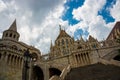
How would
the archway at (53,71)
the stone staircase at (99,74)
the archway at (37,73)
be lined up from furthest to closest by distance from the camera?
the archway at (37,73) < the archway at (53,71) < the stone staircase at (99,74)

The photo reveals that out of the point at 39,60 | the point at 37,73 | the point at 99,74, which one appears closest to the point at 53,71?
the point at 37,73

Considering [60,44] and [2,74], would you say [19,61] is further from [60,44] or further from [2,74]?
[60,44]

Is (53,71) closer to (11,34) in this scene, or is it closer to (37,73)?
(37,73)

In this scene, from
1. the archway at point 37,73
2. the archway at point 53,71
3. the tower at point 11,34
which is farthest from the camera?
the tower at point 11,34

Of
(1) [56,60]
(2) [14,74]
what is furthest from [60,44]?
(2) [14,74]

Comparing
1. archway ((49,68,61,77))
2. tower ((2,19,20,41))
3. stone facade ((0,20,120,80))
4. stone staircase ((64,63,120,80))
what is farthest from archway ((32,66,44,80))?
stone staircase ((64,63,120,80))

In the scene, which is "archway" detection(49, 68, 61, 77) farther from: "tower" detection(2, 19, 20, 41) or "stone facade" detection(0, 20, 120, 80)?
"tower" detection(2, 19, 20, 41)

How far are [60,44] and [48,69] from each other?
29632 millimetres

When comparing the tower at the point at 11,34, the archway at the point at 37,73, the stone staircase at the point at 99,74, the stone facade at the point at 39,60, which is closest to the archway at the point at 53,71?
the stone facade at the point at 39,60

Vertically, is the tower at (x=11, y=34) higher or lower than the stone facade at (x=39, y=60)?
higher

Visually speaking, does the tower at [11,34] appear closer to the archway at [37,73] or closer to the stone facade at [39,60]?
the stone facade at [39,60]

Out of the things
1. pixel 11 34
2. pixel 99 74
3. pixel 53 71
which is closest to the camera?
pixel 99 74

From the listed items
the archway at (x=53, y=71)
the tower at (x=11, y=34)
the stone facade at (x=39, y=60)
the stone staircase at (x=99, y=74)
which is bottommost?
the stone staircase at (x=99, y=74)

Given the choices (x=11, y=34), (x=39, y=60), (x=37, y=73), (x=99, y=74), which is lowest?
(x=99, y=74)
